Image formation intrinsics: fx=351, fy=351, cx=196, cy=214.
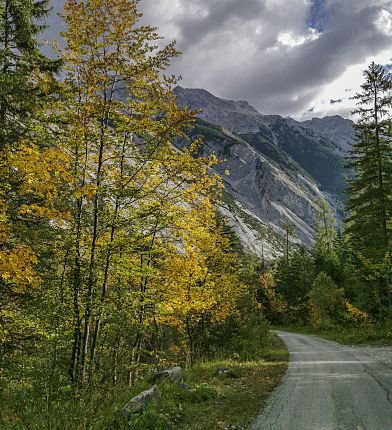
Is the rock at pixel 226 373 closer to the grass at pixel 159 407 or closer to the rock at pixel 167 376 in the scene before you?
the grass at pixel 159 407

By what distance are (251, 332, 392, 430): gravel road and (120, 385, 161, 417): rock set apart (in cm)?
213

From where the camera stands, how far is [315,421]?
→ 6.70 m

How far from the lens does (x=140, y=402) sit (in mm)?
6867

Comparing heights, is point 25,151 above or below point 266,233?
below

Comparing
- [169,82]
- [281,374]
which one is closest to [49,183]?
[169,82]

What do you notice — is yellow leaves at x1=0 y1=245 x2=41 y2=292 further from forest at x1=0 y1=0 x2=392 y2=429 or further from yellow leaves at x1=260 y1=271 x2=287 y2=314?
yellow leaves at x1=260 y1=271 x2=287 y2=314

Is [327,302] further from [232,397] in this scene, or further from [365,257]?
[232,397]

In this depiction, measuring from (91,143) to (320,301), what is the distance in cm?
3336

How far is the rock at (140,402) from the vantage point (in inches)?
254

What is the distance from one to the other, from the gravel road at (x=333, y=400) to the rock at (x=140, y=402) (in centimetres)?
213

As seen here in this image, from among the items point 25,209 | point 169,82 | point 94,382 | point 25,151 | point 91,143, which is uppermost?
point 169,82

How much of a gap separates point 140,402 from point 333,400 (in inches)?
173

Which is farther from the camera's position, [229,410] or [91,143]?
[91,143]

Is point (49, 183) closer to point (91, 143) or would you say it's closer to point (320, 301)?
point (91, 143)
